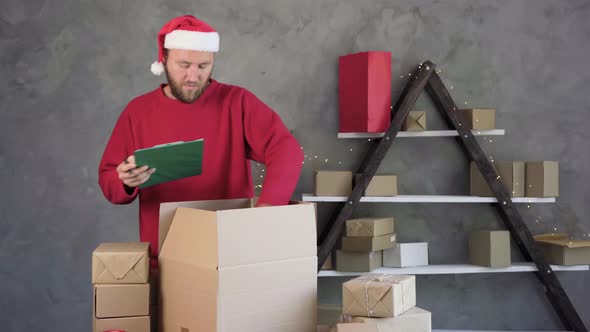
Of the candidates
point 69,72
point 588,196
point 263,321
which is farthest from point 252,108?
point 588,196

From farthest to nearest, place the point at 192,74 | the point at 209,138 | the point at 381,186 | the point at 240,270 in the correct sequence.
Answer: the point at 381,186, the point at 209,138, the point at 192,74, the point at 240,270

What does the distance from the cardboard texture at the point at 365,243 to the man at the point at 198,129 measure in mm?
1599

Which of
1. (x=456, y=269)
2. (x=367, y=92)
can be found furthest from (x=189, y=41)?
(x=456, y=269)

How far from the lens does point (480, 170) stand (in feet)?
13.4

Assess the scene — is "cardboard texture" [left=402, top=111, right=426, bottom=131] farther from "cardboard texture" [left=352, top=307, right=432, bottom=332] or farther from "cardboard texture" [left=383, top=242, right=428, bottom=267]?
"cardboard texture" [left=352, top=307, right=432, bottom=332]

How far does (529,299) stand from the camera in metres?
4.45

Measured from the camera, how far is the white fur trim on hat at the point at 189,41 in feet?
7.47

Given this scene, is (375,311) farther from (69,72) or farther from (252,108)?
(69,72)

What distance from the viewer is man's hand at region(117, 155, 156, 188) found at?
1952 mm

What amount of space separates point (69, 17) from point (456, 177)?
2.31 meters

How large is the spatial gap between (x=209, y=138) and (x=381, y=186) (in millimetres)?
1829

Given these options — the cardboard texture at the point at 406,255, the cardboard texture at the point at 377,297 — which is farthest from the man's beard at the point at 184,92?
the cardboard texture at the point at 406,255

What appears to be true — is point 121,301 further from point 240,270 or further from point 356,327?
point 356,327

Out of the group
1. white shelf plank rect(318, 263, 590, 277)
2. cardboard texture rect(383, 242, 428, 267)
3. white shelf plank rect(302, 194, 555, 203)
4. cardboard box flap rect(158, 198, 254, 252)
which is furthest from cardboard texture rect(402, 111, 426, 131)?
cardboard box flap rect(158, 198, 254, 252)
